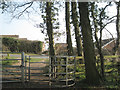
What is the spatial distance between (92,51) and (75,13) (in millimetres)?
7665

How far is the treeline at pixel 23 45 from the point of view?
11481 millimetres

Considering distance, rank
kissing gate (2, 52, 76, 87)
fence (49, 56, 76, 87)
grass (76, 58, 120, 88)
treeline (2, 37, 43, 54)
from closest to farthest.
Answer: fence (49, 56, 76, 87) < kissing gate (2, 52, 76, 87) < grass (76, 58, 120, 88) < treeline (2, 37, 43, 54)

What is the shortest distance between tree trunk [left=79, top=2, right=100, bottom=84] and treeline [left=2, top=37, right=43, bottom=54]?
22.7 ft

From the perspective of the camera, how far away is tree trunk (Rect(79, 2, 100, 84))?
561 cm

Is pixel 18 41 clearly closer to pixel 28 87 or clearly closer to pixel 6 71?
pixel 6 71

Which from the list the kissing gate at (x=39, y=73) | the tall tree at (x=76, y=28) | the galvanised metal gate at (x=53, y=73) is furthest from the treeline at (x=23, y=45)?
the galvanised metal gate at (x=53, y=73)

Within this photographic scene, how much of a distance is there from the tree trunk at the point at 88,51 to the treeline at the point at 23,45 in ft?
22.7

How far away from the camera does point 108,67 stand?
7113mm

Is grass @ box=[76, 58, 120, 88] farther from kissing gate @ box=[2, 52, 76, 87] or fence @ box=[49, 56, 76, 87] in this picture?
kissing gate @ box=[2, 52, 76, 87]

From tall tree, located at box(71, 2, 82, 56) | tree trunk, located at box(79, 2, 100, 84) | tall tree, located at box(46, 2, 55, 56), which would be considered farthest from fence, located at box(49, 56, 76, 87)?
tall tree, located at box(71, 2, 82, 56)

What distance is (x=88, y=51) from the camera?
5773 mm

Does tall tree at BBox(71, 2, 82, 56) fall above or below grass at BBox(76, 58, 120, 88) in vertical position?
above

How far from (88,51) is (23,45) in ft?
26.5

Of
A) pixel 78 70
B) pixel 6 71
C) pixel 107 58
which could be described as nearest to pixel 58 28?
pixel 78 70
